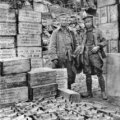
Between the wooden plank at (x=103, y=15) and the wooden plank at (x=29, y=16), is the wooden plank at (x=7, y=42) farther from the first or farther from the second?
the wooden plank at (x=103, y=15)

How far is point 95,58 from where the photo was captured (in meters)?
6.20

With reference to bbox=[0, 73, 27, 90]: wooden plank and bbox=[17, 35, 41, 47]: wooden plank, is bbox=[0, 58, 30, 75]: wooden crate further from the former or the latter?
bbox=[17, 35, 41, 47]: wooden plank

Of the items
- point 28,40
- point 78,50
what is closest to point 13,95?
point 78,50

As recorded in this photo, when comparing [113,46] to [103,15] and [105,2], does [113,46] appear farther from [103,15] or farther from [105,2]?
[105,2]

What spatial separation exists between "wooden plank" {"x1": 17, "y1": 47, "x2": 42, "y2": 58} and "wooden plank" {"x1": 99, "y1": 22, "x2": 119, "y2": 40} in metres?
2.67

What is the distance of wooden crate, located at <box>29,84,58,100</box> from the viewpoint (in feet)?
17.8

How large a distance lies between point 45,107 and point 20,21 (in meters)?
4.07

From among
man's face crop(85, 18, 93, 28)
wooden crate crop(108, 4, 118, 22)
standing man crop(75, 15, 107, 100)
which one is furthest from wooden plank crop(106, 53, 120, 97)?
wooden crate crop(108, 4, 118, 22)

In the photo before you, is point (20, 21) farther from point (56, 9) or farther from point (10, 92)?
point (56, 9)

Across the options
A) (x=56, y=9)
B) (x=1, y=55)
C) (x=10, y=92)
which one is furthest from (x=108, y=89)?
(x=56, y=9)

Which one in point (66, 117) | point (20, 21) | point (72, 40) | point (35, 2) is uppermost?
point (35, 2)

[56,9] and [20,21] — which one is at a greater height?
[56,9]

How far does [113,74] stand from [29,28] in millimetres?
3571

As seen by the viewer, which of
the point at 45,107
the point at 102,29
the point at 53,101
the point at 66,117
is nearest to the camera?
the point at 66,117
